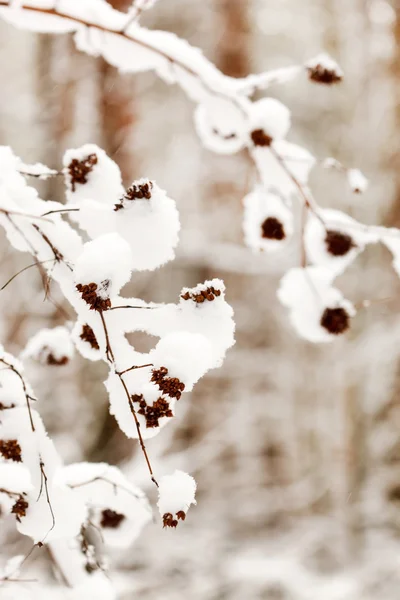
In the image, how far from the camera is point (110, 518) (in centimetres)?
137

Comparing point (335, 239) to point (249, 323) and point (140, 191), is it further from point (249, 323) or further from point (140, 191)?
point (249, 323)

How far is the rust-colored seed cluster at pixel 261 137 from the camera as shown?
1.29m

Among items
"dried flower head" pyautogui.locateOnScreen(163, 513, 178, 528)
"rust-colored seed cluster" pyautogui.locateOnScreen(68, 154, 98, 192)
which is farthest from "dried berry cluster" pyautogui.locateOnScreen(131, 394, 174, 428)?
"rust-colored seed cluster" pyautogui.locateOnScreen(68, 154, 98, 192)

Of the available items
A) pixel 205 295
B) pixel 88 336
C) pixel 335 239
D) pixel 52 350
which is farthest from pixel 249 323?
pixel 205 295

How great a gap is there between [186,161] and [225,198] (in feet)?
1.98

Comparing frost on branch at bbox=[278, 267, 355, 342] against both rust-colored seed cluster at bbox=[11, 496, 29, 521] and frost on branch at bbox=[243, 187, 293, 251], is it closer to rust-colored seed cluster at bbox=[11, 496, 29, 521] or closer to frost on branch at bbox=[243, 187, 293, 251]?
frost on branch at bbox=[243, 187, 293, 251]

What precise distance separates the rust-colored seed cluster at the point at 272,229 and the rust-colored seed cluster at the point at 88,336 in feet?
1.87

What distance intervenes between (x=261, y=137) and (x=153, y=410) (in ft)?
2.66

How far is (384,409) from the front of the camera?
5664 millimetres

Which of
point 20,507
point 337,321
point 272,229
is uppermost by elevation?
point 272,229

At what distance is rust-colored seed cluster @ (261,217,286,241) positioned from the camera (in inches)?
51.8

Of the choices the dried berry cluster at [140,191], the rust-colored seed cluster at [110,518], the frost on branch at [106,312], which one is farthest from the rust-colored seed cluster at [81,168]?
the rust-colored seed cluster at [110,518]

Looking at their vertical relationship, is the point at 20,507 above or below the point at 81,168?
below

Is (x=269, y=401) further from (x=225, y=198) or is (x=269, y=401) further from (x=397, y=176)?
(x=397, y=176)
